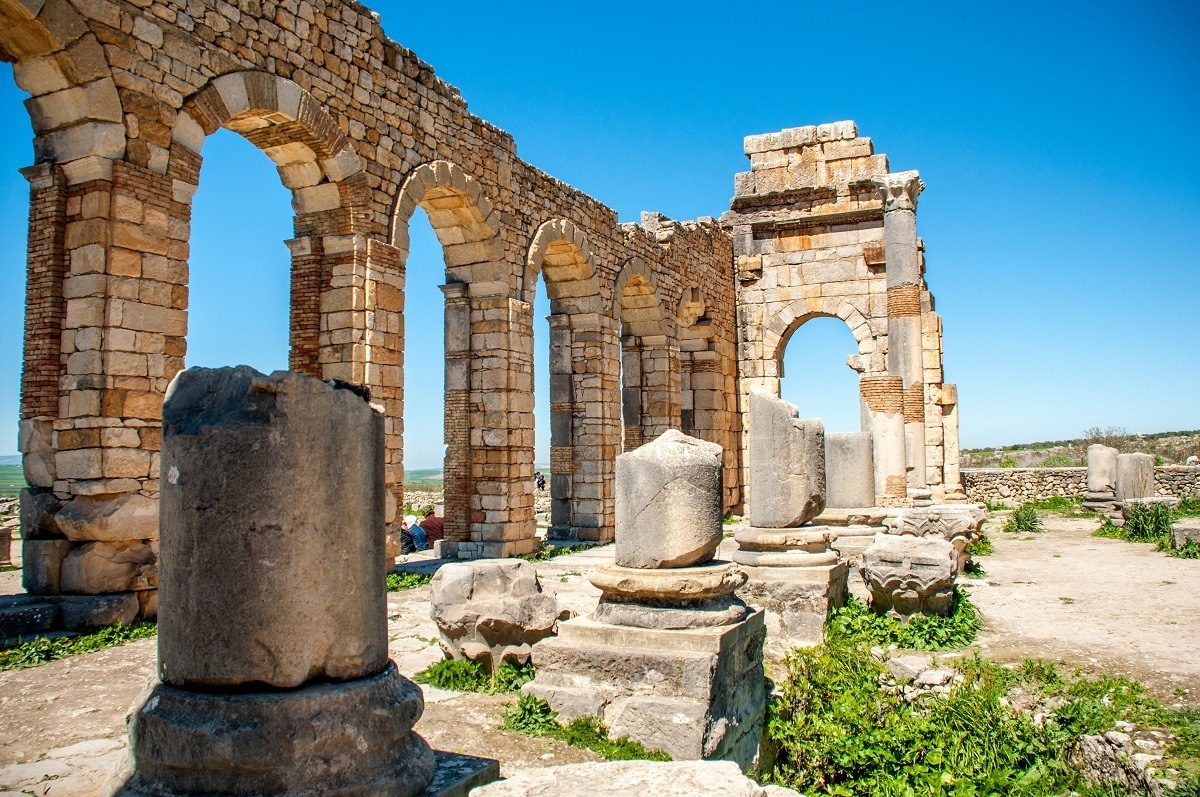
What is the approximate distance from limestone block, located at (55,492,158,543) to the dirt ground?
1000mm

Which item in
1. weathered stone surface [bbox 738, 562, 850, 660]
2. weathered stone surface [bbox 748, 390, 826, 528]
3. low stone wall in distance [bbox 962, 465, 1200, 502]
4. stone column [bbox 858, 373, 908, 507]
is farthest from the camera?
low stone wall in distance [bbox 962, 465, 1200, 502]

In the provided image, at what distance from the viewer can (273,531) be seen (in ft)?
8.23

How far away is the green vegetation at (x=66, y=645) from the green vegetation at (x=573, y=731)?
11.6ft

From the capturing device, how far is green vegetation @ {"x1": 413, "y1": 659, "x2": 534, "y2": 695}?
17.6 ft

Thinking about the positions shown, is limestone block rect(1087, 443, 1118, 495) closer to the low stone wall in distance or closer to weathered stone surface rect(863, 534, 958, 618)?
the low stone wall in distance

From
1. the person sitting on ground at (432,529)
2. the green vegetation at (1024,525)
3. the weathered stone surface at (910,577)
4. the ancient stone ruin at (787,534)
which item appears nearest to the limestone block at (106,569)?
the ancient stone ruin at (787,534)

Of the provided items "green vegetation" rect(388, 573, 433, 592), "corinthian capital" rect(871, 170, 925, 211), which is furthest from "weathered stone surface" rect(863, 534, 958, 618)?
"corinthian capital" rect(871, 170, 925, 211)

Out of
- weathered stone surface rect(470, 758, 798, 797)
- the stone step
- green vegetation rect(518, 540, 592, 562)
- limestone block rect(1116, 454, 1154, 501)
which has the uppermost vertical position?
limestone block rect(1116, 454, 1154, 501)

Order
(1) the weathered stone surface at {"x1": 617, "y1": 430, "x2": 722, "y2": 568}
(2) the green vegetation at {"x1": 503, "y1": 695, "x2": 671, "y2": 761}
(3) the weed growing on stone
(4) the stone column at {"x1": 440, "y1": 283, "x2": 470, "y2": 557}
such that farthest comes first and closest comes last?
(4) the stone column at {"x1": 440, "y1": 283, "x2": 470, "y2": 557}
(3) the weed growing on stone
(1) the weathered stone surface at {"x1": 617, "y1": 430, "x2": 722, "y2": 568}
(2) the green vegetation at {"x1": 503, "y1": 695, "x2": 671, "y2": 761}

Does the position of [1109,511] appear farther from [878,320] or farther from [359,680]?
[359,680]

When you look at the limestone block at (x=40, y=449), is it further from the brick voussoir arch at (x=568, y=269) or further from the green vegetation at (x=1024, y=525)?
the green vegetation at (x=1024, y=525)

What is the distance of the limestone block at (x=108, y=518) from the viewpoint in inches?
275

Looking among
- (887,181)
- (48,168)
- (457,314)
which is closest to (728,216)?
(887,181)

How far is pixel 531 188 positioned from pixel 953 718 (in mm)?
10312
